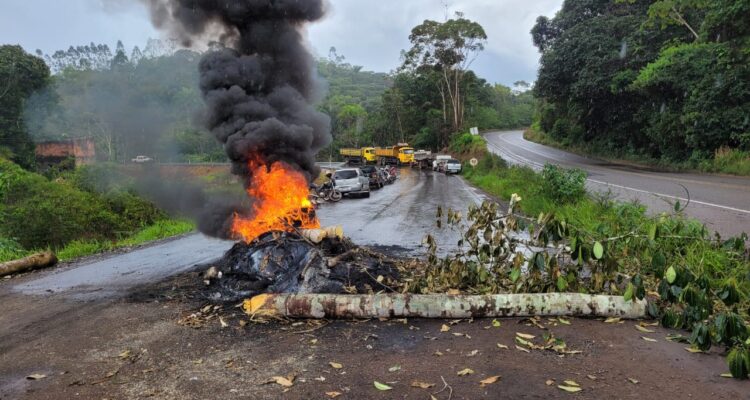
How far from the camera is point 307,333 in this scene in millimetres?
5047

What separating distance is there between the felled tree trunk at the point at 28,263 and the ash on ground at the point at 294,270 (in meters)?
4.82

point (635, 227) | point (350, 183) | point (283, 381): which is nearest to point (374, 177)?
point (350, 183)

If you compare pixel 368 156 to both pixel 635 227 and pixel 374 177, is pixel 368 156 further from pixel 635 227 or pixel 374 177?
pixel 635 227

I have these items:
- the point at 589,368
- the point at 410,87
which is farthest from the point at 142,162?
the point at 410,87

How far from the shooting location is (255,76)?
28.1 feet

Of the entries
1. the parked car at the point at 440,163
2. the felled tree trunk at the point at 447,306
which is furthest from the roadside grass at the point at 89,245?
the parked car at the point at 440,163

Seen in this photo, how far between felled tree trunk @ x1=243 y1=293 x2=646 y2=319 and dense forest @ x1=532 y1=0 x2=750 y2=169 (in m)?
17.2

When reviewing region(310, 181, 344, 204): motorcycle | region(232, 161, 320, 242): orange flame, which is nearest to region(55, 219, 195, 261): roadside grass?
region(232, 161, 320, 242): orange flame

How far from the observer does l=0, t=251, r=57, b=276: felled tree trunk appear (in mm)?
8594

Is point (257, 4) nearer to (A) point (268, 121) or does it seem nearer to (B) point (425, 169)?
(A) point (268, 121)

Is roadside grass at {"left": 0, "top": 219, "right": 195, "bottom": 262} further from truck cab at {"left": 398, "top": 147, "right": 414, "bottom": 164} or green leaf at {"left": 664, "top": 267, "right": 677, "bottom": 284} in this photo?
truck cab at {"left": 398, "top": 147, "right": 414, "bottom": 164}

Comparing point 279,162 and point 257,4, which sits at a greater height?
point 257,4

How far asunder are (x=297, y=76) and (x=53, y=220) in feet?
33.2

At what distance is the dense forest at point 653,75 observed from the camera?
2094cm
